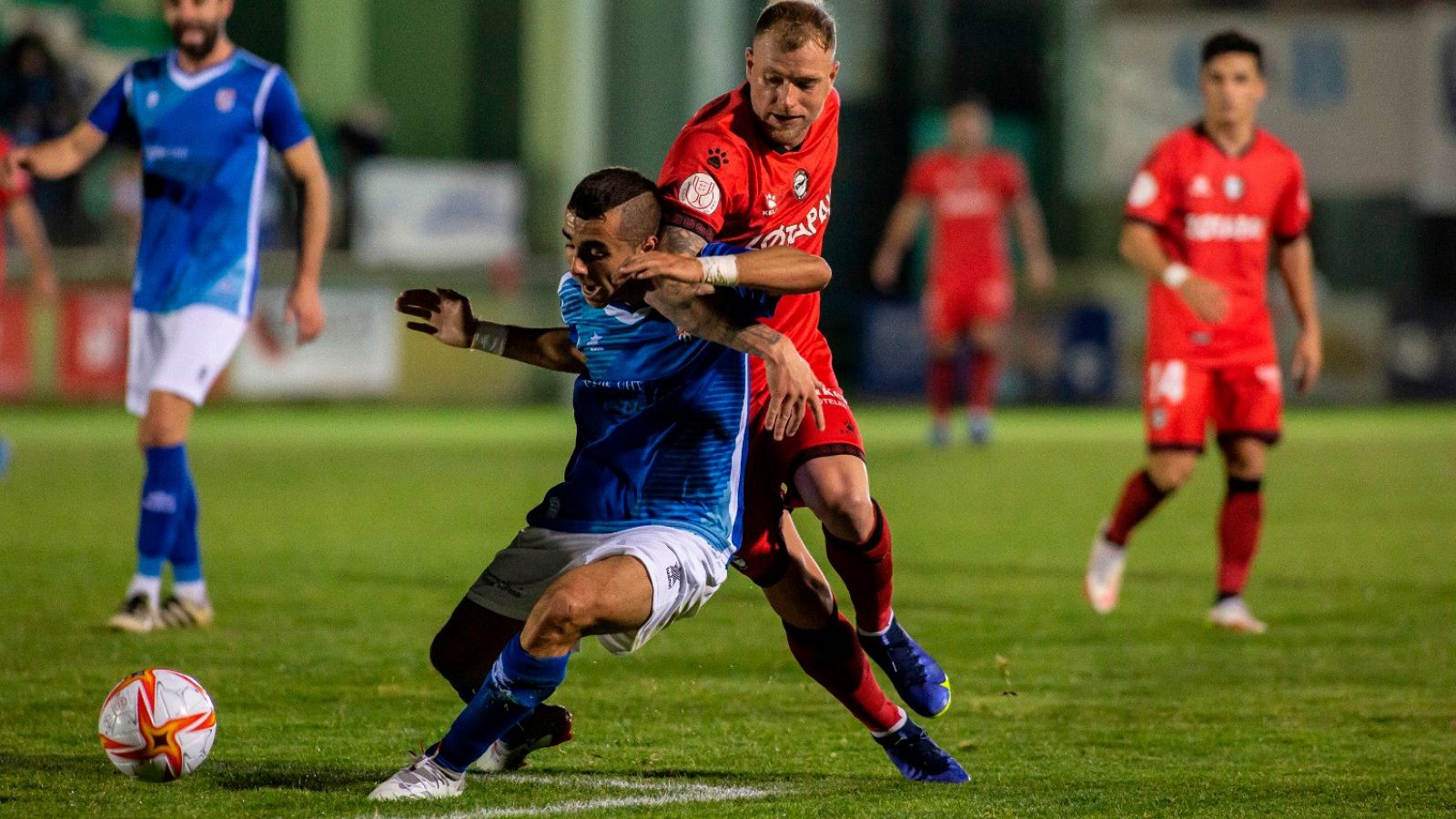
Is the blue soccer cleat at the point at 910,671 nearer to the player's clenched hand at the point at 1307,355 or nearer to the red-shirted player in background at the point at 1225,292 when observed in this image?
the red-shirted player in background at the point at 1225,292

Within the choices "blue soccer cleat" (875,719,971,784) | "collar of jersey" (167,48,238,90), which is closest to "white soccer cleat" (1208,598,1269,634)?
"blue soccer cleat" (875,719,971,784)

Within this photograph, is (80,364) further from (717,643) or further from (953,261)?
(717,643)

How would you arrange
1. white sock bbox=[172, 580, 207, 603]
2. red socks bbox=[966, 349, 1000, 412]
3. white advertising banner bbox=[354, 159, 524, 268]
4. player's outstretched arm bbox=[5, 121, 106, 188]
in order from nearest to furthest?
1. player's outstretched arm bbox=[5, 121, 106, 188]
2. white sock bbox=[172, 580, 207, 603]
3. red socks bbox=[966, 349, 1000, 412]
4. white advertising banner bbox=[354, 159, 524, 268]

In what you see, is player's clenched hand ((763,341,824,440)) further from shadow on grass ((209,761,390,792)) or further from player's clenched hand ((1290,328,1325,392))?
player's clenched hand ((1290,328,1325,392))

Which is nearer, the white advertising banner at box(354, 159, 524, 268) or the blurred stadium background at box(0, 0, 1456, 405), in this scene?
the blurred stadium background at box(0, 0, 1456, 405)

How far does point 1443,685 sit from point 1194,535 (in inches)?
165

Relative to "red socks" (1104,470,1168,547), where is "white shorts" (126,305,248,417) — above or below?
above

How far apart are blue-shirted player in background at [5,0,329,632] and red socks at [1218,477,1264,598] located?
10.6 feet

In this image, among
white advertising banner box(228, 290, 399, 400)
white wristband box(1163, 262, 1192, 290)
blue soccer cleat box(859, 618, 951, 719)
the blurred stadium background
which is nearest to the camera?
blue soccer cleat box(859, 618, 951, 719)

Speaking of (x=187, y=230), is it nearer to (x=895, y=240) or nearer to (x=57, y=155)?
(x=57, y=155)

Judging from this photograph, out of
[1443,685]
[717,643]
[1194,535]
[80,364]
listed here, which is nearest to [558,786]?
[717,643]

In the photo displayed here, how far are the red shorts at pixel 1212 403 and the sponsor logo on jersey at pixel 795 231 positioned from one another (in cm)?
263

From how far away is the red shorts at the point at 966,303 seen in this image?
53.1ft

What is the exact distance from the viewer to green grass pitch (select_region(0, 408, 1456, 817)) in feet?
15.0
